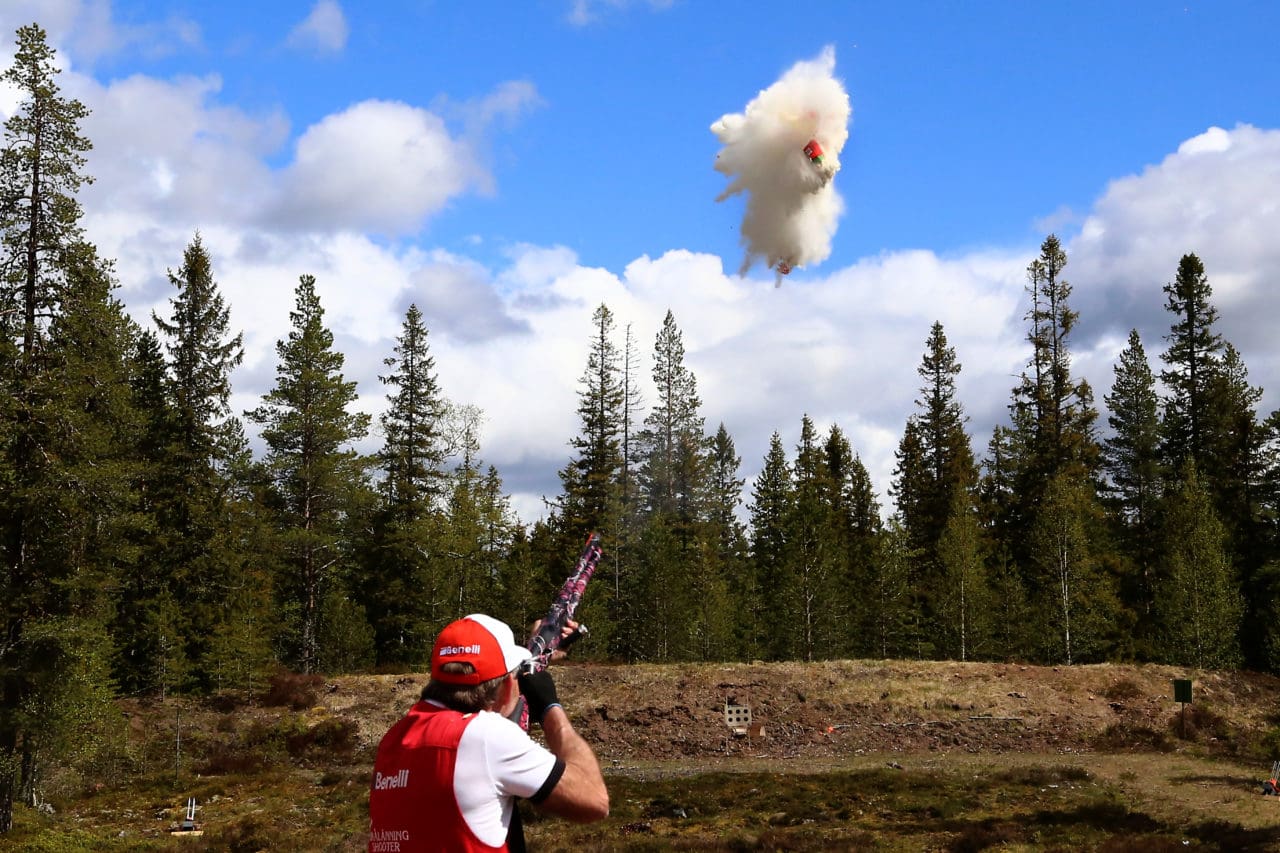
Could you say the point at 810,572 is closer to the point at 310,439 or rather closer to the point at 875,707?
the point at 875,707

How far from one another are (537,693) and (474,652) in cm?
36

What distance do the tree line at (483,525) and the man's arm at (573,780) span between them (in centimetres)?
2305

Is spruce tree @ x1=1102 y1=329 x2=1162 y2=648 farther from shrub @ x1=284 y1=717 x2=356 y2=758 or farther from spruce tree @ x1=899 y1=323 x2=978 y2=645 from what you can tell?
shrub @ x1=284 y1=717 x2=356 y2=758

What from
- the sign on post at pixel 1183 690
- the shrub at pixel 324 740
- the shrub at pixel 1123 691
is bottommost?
the shrub at pixel 324 740

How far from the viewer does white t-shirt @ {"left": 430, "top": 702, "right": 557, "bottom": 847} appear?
12.0 feet

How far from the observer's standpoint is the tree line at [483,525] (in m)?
24.2

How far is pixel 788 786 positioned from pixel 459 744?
25728 millimetres

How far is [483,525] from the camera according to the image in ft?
163

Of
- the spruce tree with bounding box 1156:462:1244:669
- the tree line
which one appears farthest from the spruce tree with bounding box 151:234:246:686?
the spruce tree with bounding box 1156:462:1244:669

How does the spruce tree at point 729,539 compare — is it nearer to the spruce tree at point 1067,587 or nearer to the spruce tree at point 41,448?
the spruce tree at point 1067,587

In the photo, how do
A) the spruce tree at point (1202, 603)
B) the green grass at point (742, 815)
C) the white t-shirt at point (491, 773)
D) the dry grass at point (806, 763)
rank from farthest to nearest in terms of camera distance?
the spruce tree at point (1202, 603) < the dry grass at point (806, 763) < the green grass at point (742, 815) < the white t-shirt at point (491, 773)

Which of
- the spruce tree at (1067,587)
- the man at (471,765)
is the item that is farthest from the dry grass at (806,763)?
the man at (471,765)

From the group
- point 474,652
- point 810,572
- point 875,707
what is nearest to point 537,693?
point 474,652

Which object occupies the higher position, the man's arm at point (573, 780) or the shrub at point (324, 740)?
the man's arm at point (573, 780)
